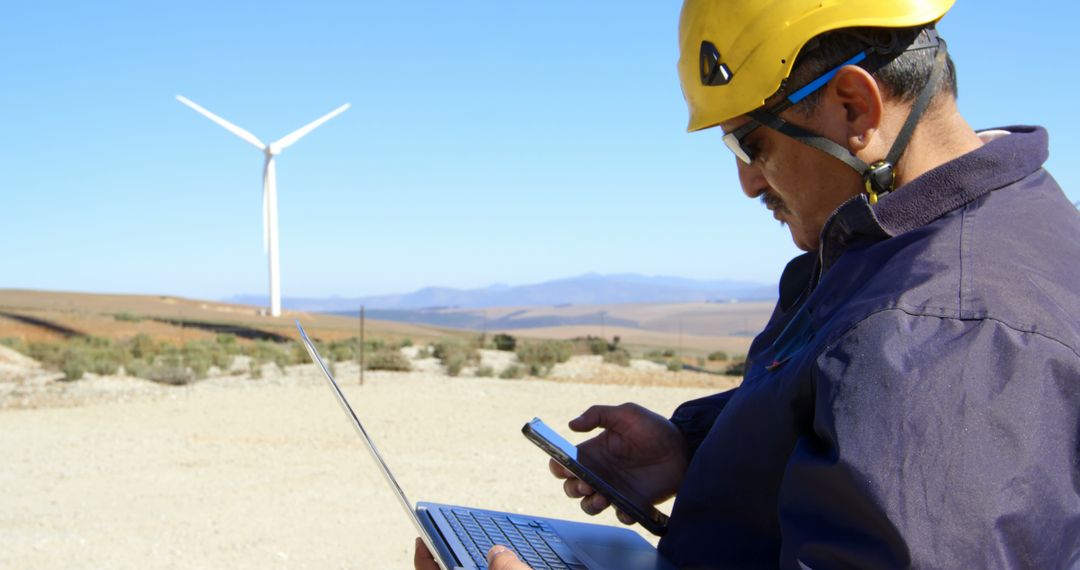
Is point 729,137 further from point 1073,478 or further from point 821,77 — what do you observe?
point 1073,478

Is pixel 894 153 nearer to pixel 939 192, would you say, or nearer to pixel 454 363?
pixel 939 192

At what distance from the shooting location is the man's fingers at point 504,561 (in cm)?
148

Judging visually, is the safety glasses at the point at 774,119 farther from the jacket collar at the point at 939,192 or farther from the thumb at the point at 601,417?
the thumb at the point at 601,417

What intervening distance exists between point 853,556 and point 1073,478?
330 mm

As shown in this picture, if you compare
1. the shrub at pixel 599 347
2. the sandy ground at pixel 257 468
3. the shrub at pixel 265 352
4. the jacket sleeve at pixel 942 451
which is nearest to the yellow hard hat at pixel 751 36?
the jacket sleeve at pixel 942 451

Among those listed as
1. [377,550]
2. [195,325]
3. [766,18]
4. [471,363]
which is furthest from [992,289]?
[195,325]

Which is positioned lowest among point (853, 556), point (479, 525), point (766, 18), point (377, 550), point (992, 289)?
point (377, 550)

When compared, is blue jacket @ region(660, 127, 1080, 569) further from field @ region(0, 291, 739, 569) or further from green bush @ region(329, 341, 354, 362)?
green bush @ region(329, 341, 354, 362)

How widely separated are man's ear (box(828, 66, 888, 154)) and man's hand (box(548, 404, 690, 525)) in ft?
3.07

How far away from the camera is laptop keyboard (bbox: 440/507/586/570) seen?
1.86 m

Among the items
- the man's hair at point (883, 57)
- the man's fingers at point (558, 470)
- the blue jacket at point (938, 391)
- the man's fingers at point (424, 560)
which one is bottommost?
the man's fingers at point (424, 560)

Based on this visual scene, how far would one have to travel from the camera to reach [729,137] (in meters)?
1.79

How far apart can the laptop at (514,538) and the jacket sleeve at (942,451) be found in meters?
0.61

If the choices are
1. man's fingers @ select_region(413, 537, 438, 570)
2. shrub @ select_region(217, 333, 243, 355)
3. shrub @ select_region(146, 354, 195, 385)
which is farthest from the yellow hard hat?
shrub @ select_region(217, 333, 243, 355)
